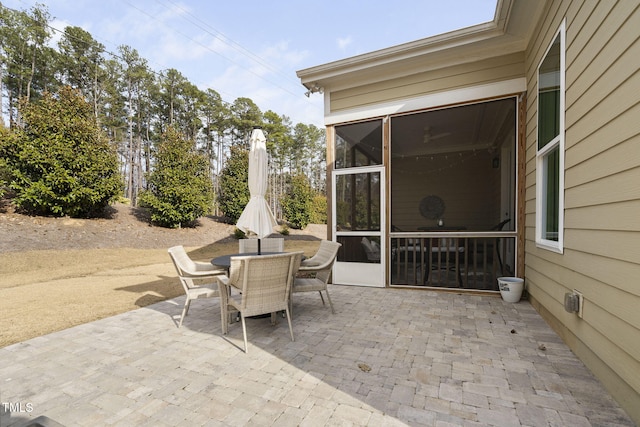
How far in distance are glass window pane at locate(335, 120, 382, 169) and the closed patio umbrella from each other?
1.79 m

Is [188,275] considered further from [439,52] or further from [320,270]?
[439,52]

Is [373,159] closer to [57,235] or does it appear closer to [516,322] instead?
[516,322]

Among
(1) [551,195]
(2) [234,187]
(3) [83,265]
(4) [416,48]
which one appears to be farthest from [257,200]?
(2) [234,187]

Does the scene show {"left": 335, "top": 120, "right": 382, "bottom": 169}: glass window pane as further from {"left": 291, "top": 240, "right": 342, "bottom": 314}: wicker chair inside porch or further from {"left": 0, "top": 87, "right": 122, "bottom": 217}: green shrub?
{"left": 0, "top": 87, "right": 122, "bottom": 217}: green shrub

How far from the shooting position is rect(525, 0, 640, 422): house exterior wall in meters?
1.62

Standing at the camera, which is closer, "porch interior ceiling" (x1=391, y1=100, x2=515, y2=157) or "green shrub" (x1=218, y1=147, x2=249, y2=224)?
"porch interior ceiling" (x1=391, y1=100, x2=515, y2=157)

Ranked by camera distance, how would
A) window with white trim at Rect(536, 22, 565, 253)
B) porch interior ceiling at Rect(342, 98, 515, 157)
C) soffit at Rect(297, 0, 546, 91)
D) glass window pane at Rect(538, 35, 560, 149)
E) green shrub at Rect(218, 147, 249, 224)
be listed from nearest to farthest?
window with white trim at Rect(536, 22, 565, 253)
glass window pane at Rect(538, 35, 560, 149)
soffit at Rect(297, 0, 546, 91)
porch interior ceiling at Rect(342, 98, 515, 157)
green shrub at Rect(218, 147, 249, 224)

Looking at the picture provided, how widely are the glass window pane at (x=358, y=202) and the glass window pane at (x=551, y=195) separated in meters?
2.19

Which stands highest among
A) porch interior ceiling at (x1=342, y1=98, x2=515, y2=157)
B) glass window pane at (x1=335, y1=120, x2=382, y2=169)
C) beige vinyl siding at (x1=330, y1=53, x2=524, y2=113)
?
beige vinyl siding at (x1=330, y1=53, x2=524, y2=113)

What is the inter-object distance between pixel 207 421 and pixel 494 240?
4.25m

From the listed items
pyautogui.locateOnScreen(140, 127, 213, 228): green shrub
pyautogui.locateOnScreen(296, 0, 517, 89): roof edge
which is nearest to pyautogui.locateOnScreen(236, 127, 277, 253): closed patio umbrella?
pyautogui.locateOnScreen(296, 0, 517, 89): roof edge

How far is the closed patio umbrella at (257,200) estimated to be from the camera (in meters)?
3.48

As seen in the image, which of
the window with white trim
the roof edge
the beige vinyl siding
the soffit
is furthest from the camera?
the beige vinyl siding

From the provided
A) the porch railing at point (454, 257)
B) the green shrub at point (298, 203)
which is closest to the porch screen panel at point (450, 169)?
the porch railing at point (454, 257)
